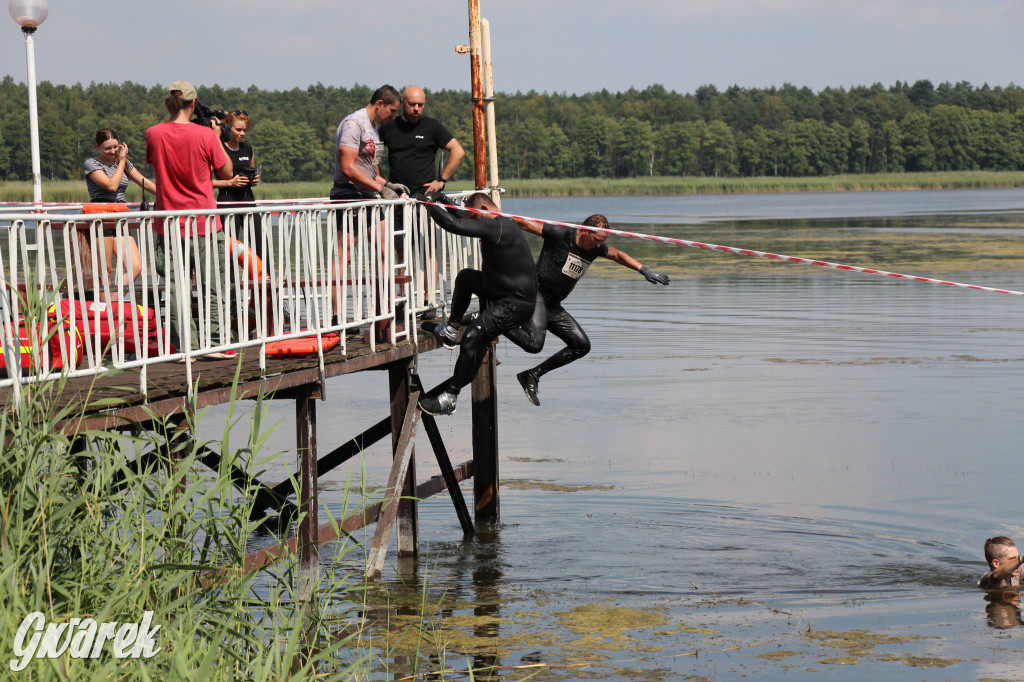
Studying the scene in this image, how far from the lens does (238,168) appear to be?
10703mm

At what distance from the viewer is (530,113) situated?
174 meters

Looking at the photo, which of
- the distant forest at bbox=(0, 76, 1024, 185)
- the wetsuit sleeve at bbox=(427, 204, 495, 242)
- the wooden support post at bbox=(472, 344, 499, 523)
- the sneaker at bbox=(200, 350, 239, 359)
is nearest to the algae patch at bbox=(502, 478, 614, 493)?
the wooden support post at bbox=(472, 344, 499, 523)

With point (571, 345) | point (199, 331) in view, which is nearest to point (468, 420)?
point (571, 345)

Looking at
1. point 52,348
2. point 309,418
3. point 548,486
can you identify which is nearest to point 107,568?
point 52,348

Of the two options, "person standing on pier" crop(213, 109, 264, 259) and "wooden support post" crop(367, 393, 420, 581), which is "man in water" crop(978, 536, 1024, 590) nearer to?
"wooden support post" crop(367, 393, 420, 581)

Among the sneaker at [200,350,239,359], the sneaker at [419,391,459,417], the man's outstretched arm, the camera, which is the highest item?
the camera

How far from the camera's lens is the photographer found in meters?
10.4

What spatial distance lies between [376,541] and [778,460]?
20.9 feet

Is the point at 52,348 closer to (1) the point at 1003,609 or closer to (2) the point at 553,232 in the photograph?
(2) the point at 553,232

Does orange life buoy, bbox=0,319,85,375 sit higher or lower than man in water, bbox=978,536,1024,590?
higher

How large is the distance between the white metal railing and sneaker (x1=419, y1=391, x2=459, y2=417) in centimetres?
51

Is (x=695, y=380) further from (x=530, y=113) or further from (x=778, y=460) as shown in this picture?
(x=530, y=113)

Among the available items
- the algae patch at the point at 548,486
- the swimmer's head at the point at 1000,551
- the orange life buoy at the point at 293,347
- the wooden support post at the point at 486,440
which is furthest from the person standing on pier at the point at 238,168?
the swimmer's head at the point at 1000,551

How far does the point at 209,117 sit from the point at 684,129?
161 meters
